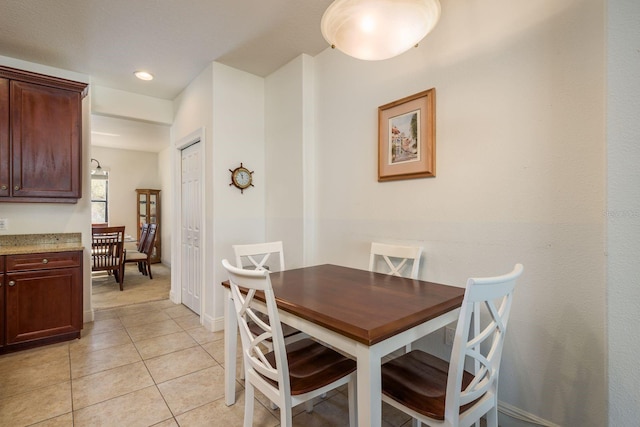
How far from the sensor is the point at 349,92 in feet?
8.46

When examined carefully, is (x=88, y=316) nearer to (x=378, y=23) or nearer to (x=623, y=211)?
(x=378, y=23)

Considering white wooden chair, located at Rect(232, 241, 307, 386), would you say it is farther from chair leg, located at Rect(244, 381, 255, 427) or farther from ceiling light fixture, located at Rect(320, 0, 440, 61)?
ceiling light fixture, located at Rect(320, 0, 440, 61)

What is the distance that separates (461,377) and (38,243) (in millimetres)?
3815

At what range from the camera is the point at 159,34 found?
98.5 inches

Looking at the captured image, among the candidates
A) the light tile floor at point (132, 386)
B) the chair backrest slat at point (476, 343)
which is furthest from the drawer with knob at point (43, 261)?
the chair backrest slat at point (476, 343)

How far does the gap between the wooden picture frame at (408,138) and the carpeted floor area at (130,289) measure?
3603mm

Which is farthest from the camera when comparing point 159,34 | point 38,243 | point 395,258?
point 38,243

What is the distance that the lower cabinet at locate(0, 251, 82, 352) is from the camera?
2496mm

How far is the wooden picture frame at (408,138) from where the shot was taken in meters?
1.98

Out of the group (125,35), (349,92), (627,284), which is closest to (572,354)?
(627,284)

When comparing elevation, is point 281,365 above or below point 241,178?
below

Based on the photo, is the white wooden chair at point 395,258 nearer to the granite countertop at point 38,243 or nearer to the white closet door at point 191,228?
the white closet door at point 191,228

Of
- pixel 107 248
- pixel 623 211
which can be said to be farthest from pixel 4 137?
pixel 623 211

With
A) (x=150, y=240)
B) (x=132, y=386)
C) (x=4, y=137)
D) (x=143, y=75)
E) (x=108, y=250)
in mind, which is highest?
(x=143, y=75)
